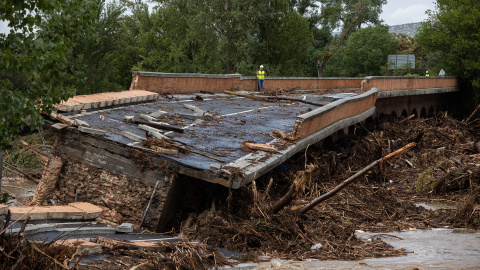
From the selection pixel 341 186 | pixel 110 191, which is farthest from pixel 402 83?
pixel 110 191

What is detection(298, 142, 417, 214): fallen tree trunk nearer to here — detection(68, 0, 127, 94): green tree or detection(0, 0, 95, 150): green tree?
detection(0, 0, 95, 150): green tree

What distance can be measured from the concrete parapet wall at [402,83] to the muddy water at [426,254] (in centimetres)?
1301

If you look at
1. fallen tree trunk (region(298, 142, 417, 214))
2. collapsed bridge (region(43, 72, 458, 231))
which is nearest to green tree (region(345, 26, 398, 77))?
collapsed bridge (region(43, 72, 458, 231))

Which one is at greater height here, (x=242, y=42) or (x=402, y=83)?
(x=242, y=42)

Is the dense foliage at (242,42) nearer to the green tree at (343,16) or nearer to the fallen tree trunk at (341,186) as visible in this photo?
the green tree at (343,16)

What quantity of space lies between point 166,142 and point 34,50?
5.87 meters

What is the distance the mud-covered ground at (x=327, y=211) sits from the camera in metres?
9.05

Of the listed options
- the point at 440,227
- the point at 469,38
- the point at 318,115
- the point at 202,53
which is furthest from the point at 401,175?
the point at 202,53

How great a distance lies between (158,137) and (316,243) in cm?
407

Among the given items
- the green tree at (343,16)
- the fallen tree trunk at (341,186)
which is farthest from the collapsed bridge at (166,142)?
the green tree at (343,16)

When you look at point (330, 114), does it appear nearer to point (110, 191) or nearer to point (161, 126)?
point (161, 126)

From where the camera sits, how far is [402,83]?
94.6 feet

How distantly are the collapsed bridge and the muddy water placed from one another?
2252mm

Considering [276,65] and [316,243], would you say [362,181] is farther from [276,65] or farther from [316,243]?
[276,65]
